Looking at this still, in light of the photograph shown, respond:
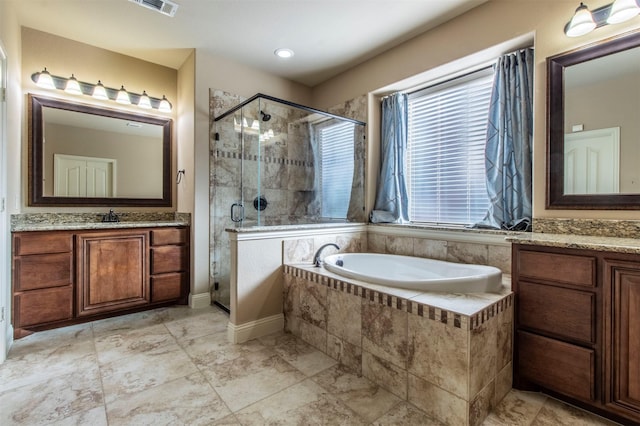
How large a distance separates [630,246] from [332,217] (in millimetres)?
2201

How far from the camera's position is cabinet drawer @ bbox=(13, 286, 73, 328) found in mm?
2223

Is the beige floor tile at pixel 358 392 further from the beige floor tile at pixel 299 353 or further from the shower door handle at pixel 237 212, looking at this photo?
the shower door handle at pixel 237 212

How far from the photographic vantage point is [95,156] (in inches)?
114

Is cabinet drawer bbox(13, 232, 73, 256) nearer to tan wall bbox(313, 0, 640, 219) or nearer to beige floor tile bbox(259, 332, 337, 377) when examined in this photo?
beige floor tile bbox(259, 332, 337, 377)

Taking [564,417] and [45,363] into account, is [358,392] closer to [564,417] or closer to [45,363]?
[564,417]

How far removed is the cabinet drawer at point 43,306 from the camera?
222 centimetres

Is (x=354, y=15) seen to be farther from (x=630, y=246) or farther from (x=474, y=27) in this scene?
(x=630, y=246)

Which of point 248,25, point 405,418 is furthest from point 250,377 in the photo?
point 248,25

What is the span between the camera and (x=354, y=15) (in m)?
2.33

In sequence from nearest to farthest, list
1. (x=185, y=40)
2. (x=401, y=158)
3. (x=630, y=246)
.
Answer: (x=630, y=246), (x=185, y=40), (x=401, y=158)

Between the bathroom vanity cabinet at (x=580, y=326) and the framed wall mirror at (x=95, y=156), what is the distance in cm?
333

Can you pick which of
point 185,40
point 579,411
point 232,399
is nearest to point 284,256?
point 232,399

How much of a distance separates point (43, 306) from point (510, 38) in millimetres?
4012

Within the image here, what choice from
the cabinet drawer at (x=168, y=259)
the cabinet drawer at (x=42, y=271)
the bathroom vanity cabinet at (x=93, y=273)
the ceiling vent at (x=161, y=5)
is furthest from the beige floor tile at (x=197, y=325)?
the ceiling vent at (x=161, y=5)
